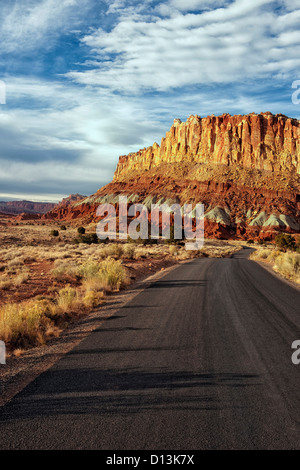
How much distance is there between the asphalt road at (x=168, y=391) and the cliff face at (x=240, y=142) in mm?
107539

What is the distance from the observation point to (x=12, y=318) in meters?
7.09

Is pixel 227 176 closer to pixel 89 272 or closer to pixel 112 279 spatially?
pixel 89 272

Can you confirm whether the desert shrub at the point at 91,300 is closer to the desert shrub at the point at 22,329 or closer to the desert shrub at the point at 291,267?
the desert shrub at the point at 22,329

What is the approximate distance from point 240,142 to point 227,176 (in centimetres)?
1693

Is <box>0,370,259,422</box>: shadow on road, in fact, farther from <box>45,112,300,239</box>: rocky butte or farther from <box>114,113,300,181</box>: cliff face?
<box>114,113,300,181</box>: cliff face

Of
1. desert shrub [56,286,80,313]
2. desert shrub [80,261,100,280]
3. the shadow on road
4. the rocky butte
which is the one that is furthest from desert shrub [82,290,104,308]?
the rocky butte

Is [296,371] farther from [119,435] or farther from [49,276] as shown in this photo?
[49,276]

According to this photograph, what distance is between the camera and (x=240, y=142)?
11031 centimetres

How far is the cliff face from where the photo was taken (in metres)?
106

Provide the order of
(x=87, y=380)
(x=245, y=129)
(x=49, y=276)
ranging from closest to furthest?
(x=87, y=380)
(x=49, y=276)
(x=245, y=129)

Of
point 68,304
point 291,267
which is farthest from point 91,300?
point 291,267

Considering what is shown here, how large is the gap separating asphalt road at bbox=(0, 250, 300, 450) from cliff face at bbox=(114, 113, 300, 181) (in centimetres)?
10754

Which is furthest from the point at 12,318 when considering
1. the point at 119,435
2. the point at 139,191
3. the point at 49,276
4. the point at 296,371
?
the point at 139,191
